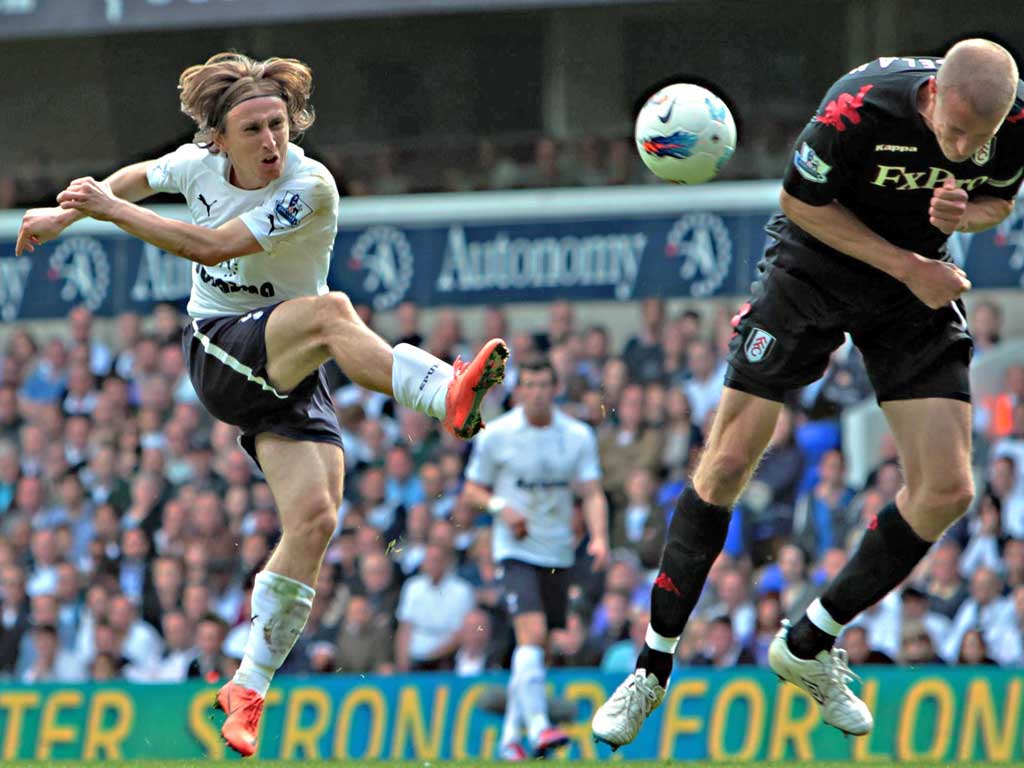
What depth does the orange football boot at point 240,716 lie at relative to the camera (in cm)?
702

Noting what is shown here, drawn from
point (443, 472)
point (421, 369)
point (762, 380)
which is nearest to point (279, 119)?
point (421, 369)

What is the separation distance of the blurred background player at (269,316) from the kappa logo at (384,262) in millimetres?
7609

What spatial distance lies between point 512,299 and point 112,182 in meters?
7.62

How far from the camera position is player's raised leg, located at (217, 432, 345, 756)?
7.26m

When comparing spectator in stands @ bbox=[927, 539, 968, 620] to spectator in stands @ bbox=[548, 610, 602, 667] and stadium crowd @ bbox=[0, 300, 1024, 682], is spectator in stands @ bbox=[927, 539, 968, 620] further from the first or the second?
spectator in stands @ bbox=[548, 610, 602, 667]

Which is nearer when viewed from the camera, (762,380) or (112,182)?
(762,380)

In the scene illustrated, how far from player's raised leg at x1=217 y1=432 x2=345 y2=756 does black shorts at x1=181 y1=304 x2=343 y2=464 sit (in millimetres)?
68

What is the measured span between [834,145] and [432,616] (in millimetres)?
6498

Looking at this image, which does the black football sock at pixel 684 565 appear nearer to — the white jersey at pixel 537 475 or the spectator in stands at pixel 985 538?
the white jersey at pixel 537 475

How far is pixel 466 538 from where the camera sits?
42.2ft

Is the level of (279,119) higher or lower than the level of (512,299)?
higher

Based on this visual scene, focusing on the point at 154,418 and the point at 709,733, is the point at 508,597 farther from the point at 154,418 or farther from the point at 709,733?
the point at 154,418

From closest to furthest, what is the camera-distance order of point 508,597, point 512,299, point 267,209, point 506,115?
point 267,209
point 508,597
point 512,299
point 506,115

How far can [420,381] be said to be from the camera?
7051mm
